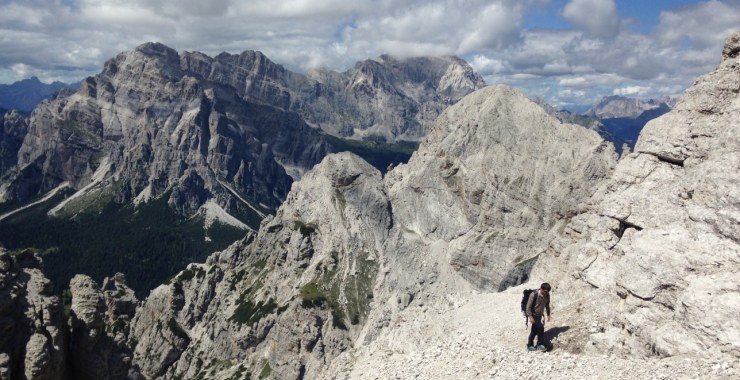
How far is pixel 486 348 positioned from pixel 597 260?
8.89 m

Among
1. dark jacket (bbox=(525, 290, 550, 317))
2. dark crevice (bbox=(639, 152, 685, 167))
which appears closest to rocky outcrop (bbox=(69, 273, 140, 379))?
dark jacket (bbox=(525, 290, 550, 317))

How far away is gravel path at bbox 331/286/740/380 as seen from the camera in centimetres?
2430

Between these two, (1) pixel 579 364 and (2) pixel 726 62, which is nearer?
(1) pixel 579 364

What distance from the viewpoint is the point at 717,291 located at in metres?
24.0

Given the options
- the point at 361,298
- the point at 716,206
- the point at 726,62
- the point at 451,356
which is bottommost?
the point at 361,298

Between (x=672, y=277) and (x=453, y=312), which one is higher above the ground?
(x=672, y=277)

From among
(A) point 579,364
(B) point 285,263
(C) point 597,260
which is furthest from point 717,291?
(B) point 285,263

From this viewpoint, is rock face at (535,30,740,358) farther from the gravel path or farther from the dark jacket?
the dark jacket

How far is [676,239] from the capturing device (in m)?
27.6

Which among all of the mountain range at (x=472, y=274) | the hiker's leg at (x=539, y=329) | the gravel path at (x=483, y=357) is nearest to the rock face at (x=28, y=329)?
the mountain range at (x=472, y=274)

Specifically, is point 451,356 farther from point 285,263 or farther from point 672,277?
point 285,263

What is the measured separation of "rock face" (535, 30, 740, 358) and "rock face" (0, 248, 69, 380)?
45.3 meters

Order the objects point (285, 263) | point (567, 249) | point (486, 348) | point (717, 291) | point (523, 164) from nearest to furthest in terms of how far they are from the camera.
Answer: point (717, 291), point (486, 348), point (567, 249), point (523, 164), point (285, 263)

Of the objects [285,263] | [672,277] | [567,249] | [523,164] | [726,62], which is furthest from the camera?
[285,263]
